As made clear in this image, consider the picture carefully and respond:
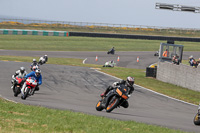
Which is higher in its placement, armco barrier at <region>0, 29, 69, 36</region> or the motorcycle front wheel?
armco barrier at <region>0, 29, 69, 36</region>

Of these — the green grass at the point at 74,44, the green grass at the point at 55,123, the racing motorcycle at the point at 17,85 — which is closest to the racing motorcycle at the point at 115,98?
the green grass at the point at 55,123

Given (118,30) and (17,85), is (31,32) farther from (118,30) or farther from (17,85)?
(17,85)

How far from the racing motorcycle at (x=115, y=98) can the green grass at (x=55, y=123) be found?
6.92ft

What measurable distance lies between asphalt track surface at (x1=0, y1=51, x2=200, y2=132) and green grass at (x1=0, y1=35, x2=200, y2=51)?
3138cm

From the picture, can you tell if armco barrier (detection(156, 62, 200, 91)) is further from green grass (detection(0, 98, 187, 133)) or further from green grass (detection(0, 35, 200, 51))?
green grass (detection(0, 35, 200, 51))

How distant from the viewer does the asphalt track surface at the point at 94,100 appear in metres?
13.5

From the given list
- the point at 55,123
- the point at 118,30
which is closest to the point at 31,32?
the point at 118,30

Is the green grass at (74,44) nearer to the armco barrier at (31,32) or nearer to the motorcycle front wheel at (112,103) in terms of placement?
the armco barrier at (31,32)

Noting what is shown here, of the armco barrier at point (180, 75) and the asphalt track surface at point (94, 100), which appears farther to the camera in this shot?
the armco barrier at point (180, 75)

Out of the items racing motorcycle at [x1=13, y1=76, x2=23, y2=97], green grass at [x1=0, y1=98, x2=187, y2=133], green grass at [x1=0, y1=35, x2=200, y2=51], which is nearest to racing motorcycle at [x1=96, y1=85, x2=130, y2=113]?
green grass at [x1=0, y1=98, x2=187, y2=133]

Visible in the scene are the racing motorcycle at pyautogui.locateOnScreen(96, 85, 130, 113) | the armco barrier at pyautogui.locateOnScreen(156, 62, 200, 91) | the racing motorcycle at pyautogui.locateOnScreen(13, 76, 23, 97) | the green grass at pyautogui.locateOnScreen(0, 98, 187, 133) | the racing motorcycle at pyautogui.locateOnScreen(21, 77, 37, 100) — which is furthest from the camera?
the armco barrier at pyautogui.locateOnScreen(156, 62, 200, 91)

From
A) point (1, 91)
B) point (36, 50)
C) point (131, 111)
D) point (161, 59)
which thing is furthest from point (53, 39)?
point (131, 111)

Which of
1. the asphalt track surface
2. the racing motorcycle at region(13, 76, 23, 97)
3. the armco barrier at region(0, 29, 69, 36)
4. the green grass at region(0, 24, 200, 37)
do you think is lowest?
the asphalt track surface

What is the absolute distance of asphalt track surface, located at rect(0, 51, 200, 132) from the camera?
44.3 ft
